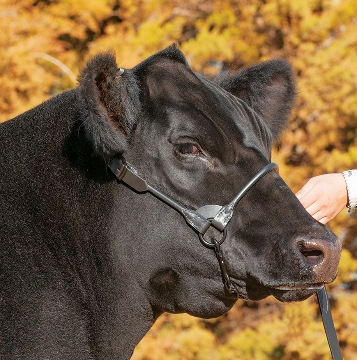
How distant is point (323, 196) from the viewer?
11.7 feet

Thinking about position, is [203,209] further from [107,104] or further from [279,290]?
[107,104]

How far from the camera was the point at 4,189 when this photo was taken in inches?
114

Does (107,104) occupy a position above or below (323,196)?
above

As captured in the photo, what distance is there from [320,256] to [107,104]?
109 cm

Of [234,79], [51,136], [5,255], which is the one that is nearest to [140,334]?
[5,255]

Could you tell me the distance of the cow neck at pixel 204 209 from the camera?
279 centimetres

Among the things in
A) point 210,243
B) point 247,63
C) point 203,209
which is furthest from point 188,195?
point 247,63

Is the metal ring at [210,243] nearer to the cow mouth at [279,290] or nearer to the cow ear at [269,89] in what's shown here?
the cow mouth at [279,290]

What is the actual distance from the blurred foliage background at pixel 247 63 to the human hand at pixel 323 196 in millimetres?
4910

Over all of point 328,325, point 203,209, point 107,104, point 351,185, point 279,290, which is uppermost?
point 107,104

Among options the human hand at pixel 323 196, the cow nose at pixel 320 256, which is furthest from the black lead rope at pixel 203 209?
the human hand at pixel 323 196

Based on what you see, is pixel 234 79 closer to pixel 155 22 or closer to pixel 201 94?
pixel 201 94

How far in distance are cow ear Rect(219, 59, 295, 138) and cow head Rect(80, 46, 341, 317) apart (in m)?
0.72

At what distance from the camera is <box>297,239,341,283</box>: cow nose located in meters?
2.60
